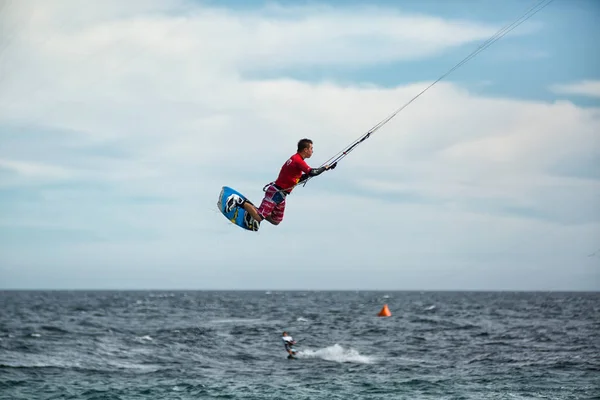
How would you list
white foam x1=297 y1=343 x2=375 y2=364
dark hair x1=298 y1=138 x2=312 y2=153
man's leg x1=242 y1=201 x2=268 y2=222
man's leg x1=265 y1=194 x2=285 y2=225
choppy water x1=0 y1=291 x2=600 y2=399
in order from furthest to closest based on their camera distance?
white foam x1=297 y1=343 x2=375 y2=364 < choppy water x1=0 y1=291 x2=600 y2=399 < man's leg x1=242 y1=201 x2=268 y2=222 < man's leg x1=265 y1=194 x2=285 y2=225 < dark hair x1=298 y1=138 x2=312 y2=153

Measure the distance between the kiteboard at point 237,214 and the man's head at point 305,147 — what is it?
6.32 ft

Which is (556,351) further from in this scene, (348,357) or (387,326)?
(387,326)

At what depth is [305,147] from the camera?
536 inches

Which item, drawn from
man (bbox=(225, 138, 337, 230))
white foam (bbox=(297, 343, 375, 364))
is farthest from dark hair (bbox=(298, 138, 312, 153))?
white foam (bbox=(297, 343, 375, 364))

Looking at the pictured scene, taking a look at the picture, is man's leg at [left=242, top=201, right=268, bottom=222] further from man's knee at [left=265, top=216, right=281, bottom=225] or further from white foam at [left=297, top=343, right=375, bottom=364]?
white foam at [left=297, top=343, right=375, bottom=364]

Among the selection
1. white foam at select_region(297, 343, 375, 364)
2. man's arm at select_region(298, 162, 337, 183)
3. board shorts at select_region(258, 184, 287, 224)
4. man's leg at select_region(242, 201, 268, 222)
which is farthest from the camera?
white foam at select_region(297, 343, 375, 364)

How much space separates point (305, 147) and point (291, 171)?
60 cm

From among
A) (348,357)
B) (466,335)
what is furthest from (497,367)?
(466,335)

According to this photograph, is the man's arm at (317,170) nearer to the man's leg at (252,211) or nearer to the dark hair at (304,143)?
the dark hair at (304,143)

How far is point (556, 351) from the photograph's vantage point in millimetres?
47750

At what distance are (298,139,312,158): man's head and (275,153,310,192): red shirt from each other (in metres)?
0.10

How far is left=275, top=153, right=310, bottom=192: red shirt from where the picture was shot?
1356 cm

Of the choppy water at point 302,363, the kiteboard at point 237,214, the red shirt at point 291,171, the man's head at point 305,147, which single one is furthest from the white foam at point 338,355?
the man's head at point 305,147

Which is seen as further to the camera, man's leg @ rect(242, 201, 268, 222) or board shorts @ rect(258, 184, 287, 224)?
man's leg @ rect(242, 201, 268, 222)
